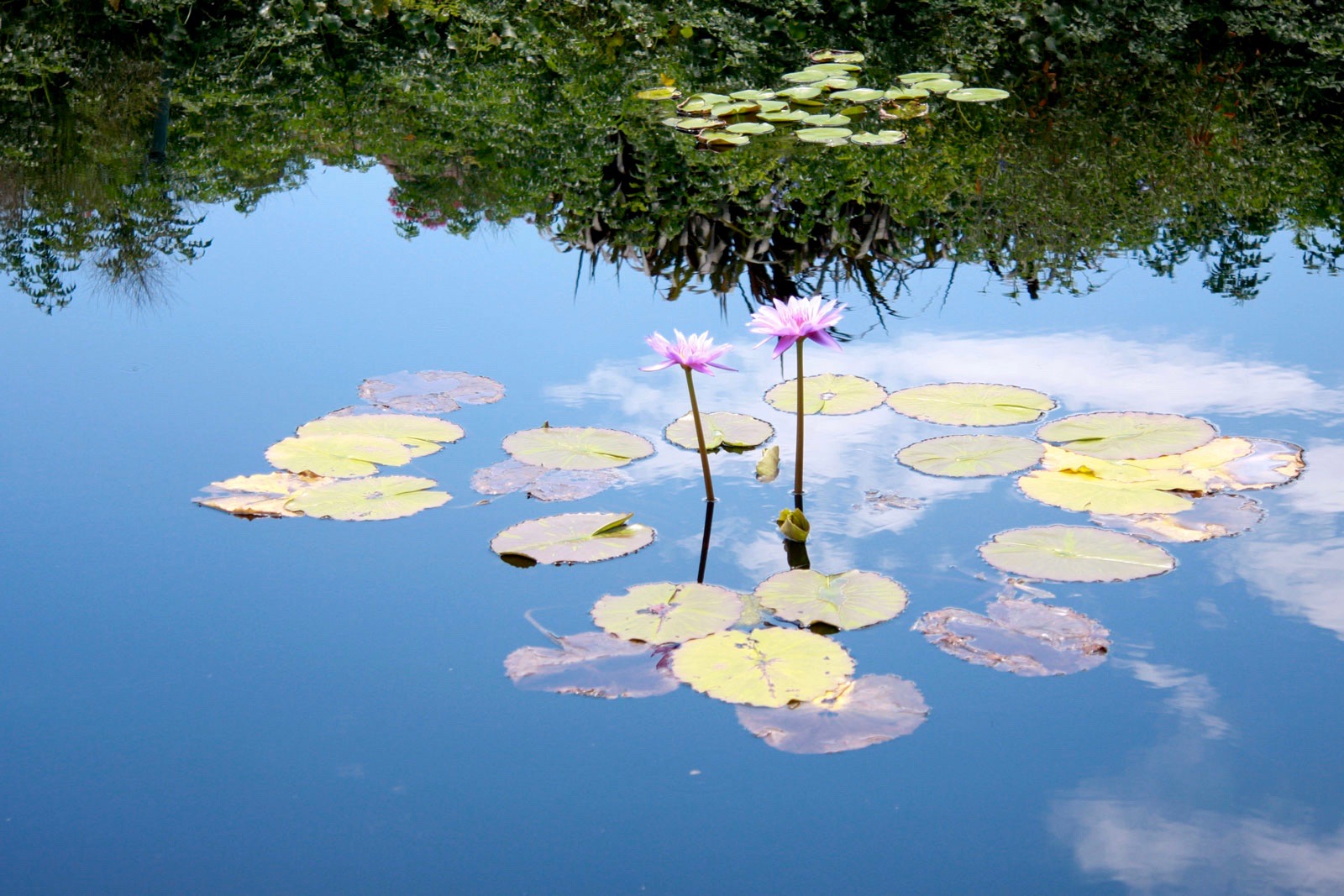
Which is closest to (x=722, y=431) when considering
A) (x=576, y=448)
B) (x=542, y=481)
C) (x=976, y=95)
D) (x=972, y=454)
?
(x=576, y=448)

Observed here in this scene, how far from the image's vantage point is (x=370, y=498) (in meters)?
2.68

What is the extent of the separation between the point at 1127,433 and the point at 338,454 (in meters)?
1.81

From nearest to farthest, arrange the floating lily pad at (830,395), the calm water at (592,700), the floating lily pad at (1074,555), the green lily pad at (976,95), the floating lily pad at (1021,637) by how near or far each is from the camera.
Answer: the calm water at (592,700), the floating lily pad at (1021,637), the floating lily pad at (1074,555), the floating lily pad at (830,395), the green lily pad at (976,95)

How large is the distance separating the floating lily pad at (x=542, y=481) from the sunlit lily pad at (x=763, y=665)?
0.68 m

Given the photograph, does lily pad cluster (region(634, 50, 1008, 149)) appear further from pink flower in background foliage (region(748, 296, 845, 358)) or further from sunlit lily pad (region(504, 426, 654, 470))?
pink flower in background foliage (region(748, 296, 845, 358))

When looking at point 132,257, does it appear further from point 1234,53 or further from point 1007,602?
point 1234,53

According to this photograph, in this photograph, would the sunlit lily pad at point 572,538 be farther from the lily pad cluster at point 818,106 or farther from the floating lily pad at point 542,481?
the lily pad cluster at point 818,106

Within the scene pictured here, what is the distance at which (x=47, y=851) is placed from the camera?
67.5 inches

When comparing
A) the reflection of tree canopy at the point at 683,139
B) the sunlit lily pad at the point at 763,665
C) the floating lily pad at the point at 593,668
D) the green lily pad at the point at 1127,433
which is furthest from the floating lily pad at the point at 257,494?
the green lily pad at the point at 1127,433

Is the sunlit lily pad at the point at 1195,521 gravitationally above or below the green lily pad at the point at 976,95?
below

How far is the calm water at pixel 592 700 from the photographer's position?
1.71 meters

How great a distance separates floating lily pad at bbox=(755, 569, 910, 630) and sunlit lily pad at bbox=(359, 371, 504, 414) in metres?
1.16

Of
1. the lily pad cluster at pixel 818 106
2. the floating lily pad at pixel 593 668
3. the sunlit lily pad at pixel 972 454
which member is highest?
the lily pad cluster at pixel 818 106

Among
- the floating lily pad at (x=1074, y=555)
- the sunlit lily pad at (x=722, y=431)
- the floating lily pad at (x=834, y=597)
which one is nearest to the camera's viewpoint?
the floating lily pad at (x=834, y=597)
